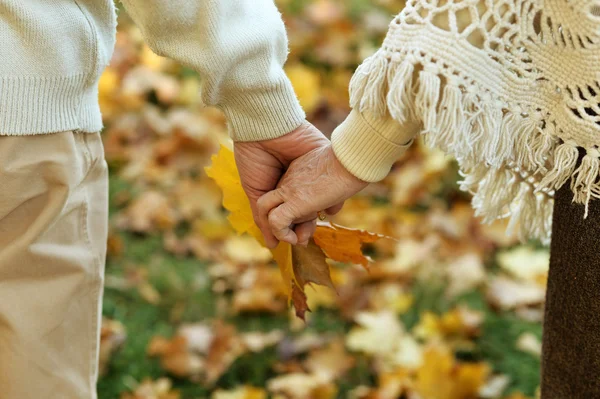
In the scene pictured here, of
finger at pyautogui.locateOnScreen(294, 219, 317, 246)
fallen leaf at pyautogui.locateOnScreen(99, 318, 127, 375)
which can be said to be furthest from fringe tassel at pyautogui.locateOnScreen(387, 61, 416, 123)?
fallen leaf at pyautogui.locateOnScreen(99, 318, 127, 375)

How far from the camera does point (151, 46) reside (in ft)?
3.78

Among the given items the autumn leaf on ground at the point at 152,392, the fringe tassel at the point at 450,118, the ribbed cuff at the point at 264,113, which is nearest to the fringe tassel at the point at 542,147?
the fringe tassel at the point at 450,118

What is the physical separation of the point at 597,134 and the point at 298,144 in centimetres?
46

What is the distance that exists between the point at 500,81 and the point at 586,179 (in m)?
0.17

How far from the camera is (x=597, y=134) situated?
3.20 feet

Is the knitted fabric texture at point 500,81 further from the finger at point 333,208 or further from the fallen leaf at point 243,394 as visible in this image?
the fallen leaf at point 243,394

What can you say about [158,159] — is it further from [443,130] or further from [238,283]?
[443,130]

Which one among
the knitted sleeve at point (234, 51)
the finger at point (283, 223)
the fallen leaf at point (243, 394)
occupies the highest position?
the knitted sleeve at point (234, 51)

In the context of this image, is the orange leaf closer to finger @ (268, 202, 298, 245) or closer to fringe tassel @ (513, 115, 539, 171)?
finger @ (268, 202, 298, 245)

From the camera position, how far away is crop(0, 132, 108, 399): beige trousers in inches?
43.5

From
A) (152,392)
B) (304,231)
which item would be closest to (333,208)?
(304,231)

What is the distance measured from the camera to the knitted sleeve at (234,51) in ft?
3.58

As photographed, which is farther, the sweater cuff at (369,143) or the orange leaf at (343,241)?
the orange leaf at (343,241)

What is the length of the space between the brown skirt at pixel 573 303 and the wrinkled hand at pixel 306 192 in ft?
1.01
